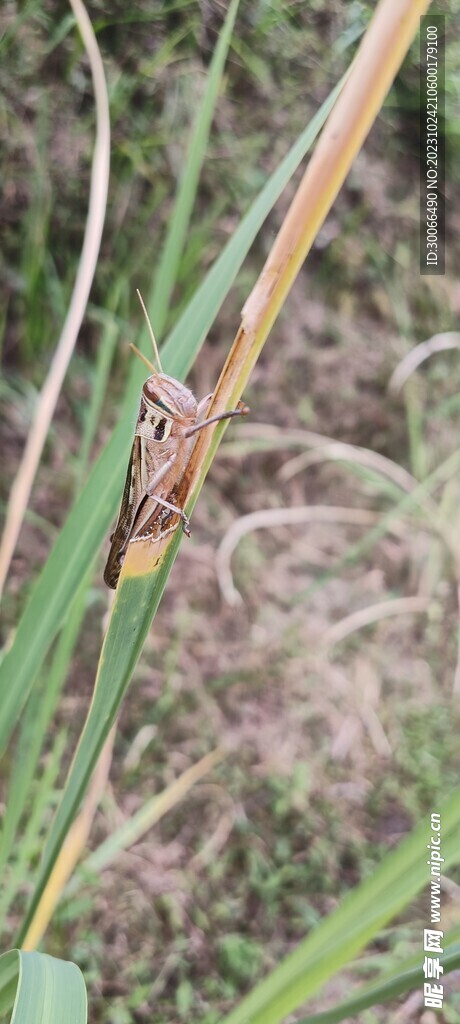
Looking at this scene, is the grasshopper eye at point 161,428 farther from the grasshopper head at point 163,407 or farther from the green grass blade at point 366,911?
the green grass blade at point 366,911

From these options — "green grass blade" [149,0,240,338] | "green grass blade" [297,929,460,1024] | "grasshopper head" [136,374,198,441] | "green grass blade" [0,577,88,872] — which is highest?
"green grass blade" [149,0,240,338]

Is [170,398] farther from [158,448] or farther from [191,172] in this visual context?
[191,172]

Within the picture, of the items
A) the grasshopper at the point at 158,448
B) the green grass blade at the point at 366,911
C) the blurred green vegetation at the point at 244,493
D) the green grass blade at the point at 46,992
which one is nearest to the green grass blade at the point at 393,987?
the green grass blade at the point at 366,911

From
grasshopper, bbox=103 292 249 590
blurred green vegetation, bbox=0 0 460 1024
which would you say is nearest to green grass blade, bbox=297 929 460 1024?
grasshopper, bbox=103 292 249 590

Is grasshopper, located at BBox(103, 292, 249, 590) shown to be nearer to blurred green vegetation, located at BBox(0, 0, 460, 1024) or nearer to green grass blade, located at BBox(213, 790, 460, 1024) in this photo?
green grass blade, located at BBox(213, 790, 460, 1024)

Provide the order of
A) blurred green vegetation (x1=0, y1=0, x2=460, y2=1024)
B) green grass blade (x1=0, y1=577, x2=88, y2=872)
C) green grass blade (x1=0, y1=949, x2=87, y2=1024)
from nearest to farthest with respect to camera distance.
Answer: green grass blade (x1=0, y1=949, x2=87, y2=1024), green grass blade (x1=0, y1=577, x2=88, y2=872), blurred green vegetation (x1=0, y1=0, x2=460, y2=1024)

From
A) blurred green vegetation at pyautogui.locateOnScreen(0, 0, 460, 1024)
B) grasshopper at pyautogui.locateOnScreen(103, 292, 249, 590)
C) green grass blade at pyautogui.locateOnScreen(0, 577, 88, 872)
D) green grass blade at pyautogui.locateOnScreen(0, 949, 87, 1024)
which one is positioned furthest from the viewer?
blurred green vegetation at pyautogui.locateOnScreen(0, 0, 460, 1024)

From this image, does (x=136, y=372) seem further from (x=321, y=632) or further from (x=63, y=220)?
(x=321, y=632)

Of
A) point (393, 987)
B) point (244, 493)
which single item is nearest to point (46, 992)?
point (393, 987)
